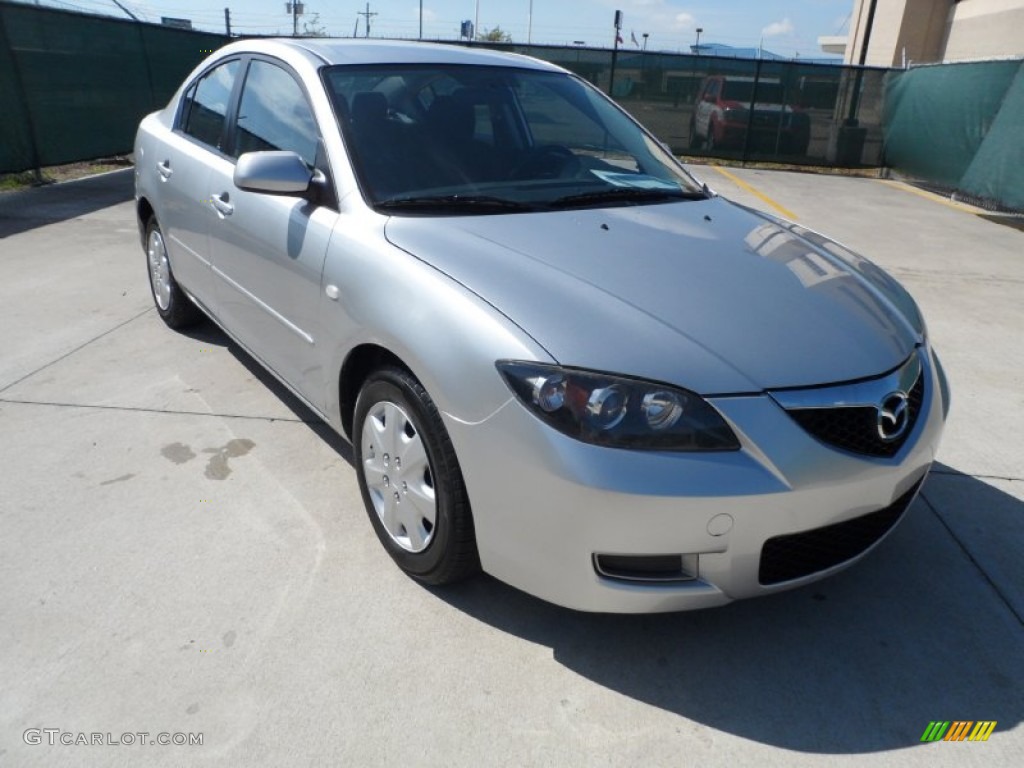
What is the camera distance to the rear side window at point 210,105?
13.2 ft

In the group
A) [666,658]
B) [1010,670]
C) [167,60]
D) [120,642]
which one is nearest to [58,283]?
[120,642]

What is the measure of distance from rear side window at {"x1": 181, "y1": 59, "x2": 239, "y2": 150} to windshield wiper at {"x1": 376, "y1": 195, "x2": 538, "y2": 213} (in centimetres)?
159

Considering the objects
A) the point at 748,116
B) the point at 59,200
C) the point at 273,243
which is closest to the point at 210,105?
the point at 273,243

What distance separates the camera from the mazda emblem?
2.34m

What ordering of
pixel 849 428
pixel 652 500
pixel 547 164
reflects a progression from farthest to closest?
pixel 547 164
pixel 849 428
pixel 652 500

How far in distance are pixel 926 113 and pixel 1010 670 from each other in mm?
13476

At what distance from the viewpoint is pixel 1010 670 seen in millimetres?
2465

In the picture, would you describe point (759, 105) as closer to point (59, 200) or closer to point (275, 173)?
point (59, 200)

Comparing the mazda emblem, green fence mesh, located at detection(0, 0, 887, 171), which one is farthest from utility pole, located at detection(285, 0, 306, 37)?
the mazda emblem

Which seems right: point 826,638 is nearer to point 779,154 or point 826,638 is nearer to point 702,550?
point 702,550

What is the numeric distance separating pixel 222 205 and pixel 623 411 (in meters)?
2.38

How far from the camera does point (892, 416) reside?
2.37m

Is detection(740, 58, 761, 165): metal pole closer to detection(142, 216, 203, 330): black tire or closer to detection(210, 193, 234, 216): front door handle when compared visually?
detection(142, 216, 203, 330): black tire

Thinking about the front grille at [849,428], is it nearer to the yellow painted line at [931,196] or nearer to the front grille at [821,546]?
the front grille at [821,546]
